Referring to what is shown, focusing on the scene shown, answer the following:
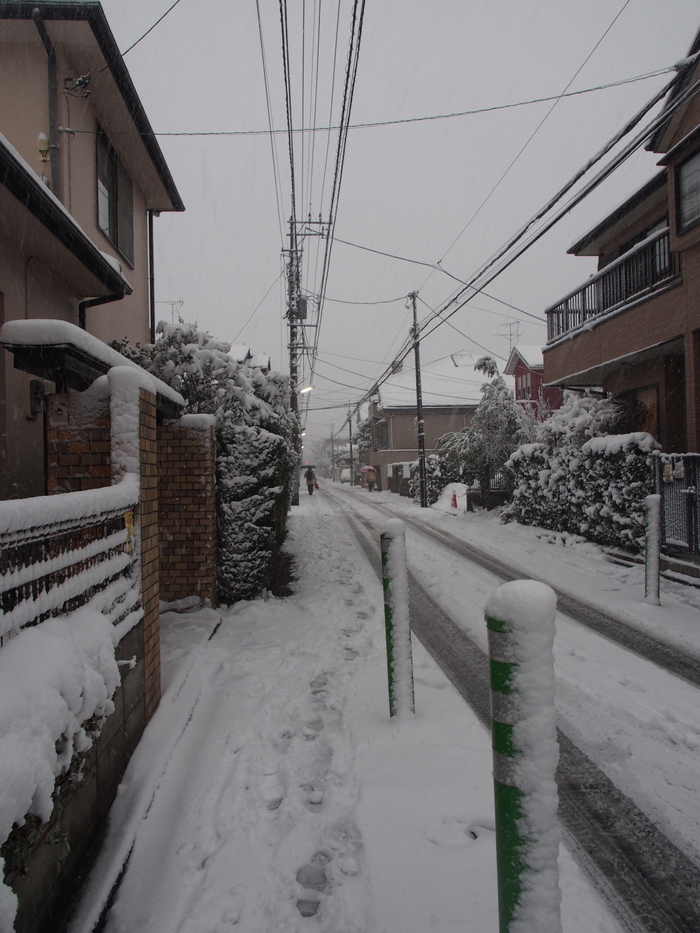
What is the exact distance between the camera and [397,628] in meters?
3.10

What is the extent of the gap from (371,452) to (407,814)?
1701 inches

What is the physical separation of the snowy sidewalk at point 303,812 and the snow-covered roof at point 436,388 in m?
34.6

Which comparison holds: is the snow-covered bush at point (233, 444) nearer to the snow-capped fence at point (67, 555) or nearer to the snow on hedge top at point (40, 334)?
the snow-capped fence at point (67, 555)

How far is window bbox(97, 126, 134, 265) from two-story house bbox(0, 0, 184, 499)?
21 mm

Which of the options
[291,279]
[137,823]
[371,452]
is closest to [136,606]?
[137,823]

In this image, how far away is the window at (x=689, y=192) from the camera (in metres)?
8.95

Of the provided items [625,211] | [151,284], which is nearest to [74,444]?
[151,284]

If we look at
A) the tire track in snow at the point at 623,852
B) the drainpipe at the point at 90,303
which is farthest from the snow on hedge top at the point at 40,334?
the drainpipe at the point at 90,303

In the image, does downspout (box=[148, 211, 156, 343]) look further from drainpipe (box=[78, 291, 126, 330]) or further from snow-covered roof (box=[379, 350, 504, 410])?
snow-covered roof (box=[379, 350, 504, 410])

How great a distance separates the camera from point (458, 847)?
211 centimetres

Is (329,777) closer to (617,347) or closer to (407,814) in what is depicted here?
(407,814)

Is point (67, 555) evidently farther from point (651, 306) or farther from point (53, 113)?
point (651, 306)

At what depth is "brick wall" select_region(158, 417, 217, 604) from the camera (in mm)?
5086

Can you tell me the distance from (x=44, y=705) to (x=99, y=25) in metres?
7.94
